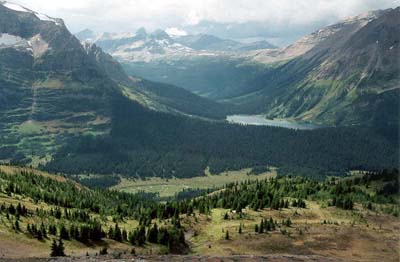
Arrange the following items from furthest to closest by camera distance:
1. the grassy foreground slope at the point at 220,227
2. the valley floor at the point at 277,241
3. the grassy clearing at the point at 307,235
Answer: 1. the grassy clearing at the point at 307,235
2. the grassy foreground slope at the point at 220,227
3. the valley floor at the point at 277,241

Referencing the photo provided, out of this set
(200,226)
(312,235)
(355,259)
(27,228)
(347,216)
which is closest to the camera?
(355,259)

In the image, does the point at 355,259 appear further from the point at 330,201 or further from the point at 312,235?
the point at 330,201

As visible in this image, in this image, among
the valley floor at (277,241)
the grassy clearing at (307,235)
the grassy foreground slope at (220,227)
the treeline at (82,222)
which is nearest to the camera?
the valley floor at (277,241)

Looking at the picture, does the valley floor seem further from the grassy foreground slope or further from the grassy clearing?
the grassy foreground slope

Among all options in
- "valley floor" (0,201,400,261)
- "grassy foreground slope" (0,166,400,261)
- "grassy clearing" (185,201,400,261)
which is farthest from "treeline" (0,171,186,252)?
"grassy clearing" (185,201,400,261)

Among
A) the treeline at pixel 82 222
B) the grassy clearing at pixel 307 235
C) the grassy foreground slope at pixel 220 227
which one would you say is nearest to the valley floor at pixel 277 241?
the grassy clearing at pixel 307 235

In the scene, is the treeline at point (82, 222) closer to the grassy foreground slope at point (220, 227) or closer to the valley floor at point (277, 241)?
the grassy foreground slope at point (220, 227)

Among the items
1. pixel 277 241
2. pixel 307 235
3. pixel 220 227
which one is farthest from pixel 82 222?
pixel 307 235

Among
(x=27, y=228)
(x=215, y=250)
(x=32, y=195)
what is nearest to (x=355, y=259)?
(x=215, y=250)
